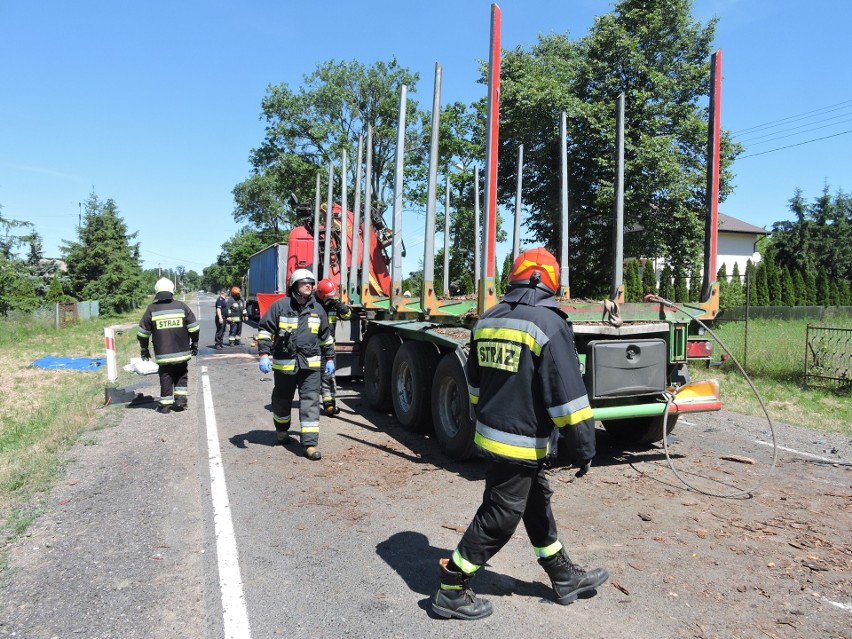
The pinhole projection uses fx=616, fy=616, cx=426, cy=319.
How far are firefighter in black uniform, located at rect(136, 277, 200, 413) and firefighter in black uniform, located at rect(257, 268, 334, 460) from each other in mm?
2762

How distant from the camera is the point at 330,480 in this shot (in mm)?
5664

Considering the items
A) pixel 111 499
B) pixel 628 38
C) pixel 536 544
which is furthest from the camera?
pixel 628 38

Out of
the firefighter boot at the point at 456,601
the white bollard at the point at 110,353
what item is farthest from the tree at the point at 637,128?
the firefighter boot at the point at 456,601

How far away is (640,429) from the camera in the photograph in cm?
675

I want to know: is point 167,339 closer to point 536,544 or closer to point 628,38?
point 536,544

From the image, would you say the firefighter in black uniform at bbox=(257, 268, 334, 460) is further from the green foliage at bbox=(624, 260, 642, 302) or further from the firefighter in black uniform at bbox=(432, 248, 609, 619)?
the green foliage at bbox=(624, 260, 642, 302)

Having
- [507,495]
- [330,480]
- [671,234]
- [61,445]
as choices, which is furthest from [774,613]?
[671,234]

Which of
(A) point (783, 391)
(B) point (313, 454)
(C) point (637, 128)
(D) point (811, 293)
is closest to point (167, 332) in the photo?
(B) point (313, 454)

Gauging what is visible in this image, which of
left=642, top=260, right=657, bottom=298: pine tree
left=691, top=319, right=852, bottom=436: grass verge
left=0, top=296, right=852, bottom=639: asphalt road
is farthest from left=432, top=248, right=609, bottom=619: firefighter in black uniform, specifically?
left=642, top=260, right=657, bottom=298: pine tree

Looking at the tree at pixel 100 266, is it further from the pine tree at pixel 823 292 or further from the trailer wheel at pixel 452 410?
the pine tree at pixel 823 292

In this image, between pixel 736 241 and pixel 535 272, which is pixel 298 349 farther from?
pixel 736 241

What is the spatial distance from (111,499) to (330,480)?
1.82m

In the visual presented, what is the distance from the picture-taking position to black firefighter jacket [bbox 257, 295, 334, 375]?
6.48 metres

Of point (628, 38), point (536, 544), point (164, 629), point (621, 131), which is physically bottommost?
point (164, 629)
